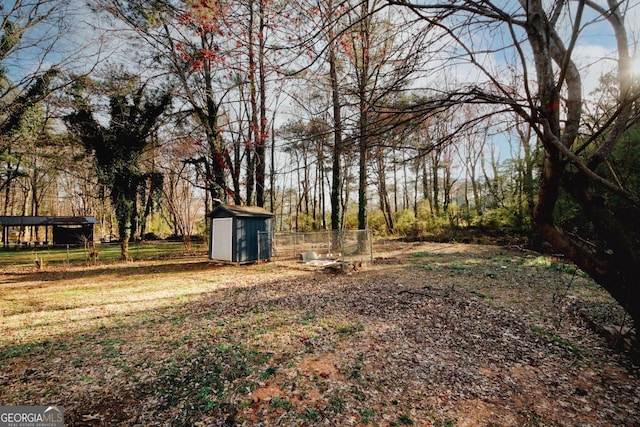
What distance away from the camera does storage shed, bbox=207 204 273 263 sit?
36.9 ft

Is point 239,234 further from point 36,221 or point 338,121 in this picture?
point 36,221

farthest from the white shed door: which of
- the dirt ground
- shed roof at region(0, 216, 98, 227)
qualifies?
shed roof at region(0, 216, 98, 227)

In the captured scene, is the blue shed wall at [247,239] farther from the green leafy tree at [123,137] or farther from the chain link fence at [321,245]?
the green leafy tree at [123,137]

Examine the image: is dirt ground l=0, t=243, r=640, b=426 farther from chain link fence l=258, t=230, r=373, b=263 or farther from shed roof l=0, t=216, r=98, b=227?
shed roof l=0, t=216, r=98, b=227

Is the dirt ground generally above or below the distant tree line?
below

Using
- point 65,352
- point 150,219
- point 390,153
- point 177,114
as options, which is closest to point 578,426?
point 390,153

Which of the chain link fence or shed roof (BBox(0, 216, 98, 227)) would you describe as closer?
the chain link fence

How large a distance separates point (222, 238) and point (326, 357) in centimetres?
910

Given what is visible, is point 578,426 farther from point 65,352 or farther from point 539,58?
point 65,352

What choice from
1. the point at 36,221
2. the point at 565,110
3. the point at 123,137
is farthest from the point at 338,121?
the point at 36,221

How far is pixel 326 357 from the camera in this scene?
3.72 meters

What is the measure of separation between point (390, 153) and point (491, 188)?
17.3m

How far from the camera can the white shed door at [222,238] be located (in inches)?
447

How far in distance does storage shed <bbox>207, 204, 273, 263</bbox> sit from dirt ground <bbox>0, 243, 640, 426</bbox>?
13.3 ft
